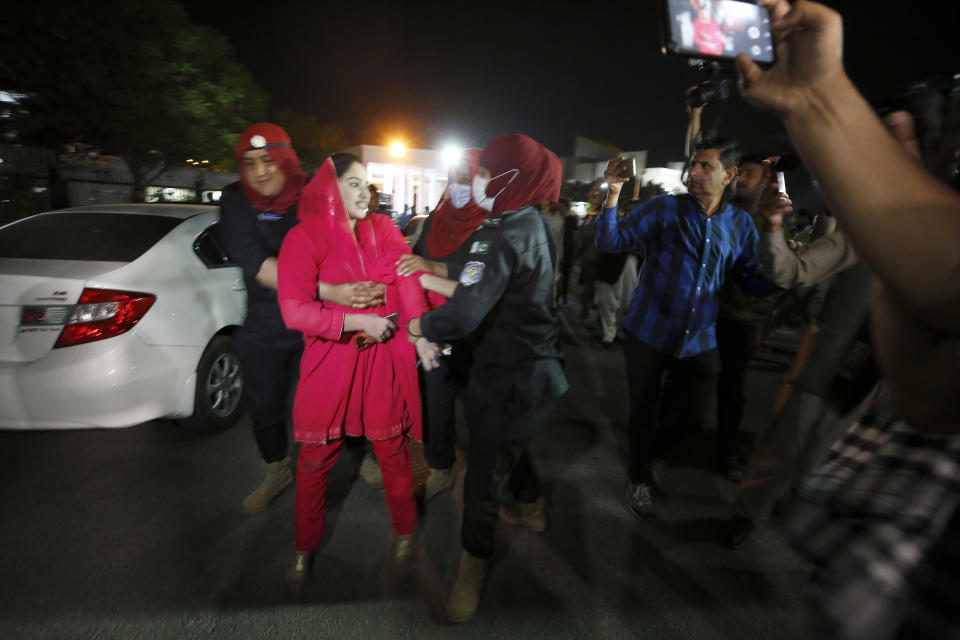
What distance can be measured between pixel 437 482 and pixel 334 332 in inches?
61.0

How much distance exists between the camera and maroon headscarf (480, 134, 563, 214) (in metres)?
2.01

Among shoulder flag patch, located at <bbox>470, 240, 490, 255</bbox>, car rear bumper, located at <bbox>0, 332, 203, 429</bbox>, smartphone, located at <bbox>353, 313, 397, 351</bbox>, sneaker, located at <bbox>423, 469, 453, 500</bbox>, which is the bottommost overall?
sneaker, located at <bbox>423, 469, 453, 500</bbox>

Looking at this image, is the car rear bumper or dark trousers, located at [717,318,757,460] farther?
dark trousers, located at [717,318,757,460]

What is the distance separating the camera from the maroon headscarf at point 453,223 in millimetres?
2670

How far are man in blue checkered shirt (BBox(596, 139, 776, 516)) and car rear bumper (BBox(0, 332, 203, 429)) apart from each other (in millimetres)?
2932

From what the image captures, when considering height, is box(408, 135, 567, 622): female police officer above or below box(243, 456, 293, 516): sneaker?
above

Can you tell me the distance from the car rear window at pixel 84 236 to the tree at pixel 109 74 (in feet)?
33.9

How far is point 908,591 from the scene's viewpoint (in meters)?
0.71

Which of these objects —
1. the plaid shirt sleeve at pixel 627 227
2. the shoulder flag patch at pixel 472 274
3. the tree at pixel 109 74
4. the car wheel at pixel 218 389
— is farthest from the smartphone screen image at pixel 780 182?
the tree at pixel 109 74

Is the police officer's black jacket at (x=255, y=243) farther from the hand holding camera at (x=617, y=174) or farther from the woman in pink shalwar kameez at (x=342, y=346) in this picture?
the hand holding camera at (x=617, y=174)

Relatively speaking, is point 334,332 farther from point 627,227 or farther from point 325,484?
point 627,227

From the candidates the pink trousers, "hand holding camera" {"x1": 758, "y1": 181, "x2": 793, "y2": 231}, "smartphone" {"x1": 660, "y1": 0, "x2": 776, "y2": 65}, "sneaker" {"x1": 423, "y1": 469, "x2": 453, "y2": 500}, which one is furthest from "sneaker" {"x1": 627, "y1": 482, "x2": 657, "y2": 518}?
"smartphone" {"x1": 660, "y1": 0, "x2": 776, "y2": 65}

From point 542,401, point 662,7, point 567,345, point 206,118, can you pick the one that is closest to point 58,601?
point 542,401

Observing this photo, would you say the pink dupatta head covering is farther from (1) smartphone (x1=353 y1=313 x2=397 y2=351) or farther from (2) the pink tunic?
(1) smartphone (x1=353 y1=313 x2=397 y2=351)
